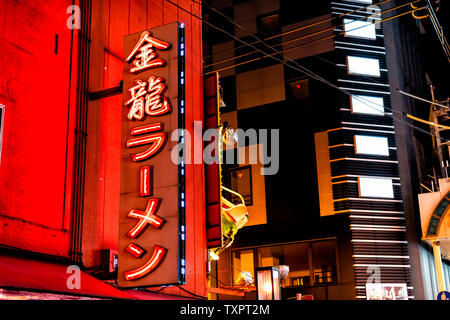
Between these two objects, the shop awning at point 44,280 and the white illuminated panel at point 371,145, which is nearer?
the shop awning at point 44,280

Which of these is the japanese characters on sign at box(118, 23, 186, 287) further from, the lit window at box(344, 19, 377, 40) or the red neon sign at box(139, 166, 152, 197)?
the lit window at box(344, 19, 377, 40)

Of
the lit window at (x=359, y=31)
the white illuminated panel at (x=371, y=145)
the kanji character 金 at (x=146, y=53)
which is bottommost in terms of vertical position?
the kanji character 金 at (x=146, y=53)

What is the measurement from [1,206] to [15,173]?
706 millimetres

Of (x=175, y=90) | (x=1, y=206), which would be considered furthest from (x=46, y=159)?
(x=175, y=90)

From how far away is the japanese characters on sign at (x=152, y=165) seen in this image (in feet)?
34.7

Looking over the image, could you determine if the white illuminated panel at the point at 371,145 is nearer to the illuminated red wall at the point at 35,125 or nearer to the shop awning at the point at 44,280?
the illuminated red wall at the point at 35,125

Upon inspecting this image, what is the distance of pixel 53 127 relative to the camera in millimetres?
10914

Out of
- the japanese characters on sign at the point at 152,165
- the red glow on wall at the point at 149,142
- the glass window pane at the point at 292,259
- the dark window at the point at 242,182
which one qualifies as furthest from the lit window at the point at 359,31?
the red glow on wall at the point at 149,142

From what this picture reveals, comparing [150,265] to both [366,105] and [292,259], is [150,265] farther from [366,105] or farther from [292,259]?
[366,105]

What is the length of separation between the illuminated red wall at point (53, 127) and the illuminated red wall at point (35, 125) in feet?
0.06

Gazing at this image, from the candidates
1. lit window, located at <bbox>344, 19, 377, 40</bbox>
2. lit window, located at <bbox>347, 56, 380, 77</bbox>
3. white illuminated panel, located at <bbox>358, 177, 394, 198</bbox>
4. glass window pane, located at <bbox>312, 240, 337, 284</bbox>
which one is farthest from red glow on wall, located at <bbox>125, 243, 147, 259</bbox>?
lit window, located at <bbox>344, 19, 377, 40</bbox>

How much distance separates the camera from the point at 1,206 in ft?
30.7

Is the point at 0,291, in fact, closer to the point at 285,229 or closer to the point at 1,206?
the point at 1,206

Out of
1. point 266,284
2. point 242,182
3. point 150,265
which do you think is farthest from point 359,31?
point 150,265
